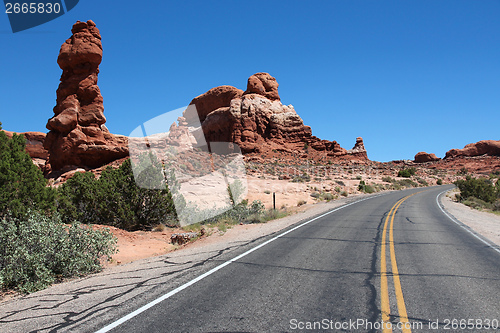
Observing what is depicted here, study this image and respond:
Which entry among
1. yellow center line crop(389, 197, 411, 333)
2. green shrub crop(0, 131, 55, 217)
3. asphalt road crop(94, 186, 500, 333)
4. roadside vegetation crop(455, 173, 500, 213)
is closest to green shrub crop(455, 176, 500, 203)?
roadside vegetation crop(455, 173, 500, 213)

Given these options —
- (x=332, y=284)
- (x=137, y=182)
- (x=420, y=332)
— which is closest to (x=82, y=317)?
(x=332, y=284)

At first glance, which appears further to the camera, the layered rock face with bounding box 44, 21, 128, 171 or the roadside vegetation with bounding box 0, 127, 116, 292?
the layered rock face with bounding box 44, 21, 128, 171

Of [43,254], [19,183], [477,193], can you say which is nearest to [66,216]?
[19,183]

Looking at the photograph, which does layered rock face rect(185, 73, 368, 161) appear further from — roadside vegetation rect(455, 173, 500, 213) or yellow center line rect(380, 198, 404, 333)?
yellow center line rect(380, 198, 404, 333)

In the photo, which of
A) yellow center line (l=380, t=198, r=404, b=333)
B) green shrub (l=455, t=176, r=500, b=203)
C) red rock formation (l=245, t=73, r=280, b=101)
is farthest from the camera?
red rock formation (l=245, t=73, r=280, b=101)

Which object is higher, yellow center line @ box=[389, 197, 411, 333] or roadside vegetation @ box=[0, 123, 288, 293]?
roadside vegetation @ box=[0, 123, 288, 293]

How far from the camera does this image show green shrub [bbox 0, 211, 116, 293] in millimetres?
6672

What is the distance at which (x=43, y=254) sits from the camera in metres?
7.12

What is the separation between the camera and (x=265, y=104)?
7338 centimetres

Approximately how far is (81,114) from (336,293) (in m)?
45.8

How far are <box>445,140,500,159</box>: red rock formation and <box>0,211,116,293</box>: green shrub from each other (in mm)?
139137

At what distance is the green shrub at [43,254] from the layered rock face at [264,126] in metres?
58.5

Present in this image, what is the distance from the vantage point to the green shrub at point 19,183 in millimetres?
9586

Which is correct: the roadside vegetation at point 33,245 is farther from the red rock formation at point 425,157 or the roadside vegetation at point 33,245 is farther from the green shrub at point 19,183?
the red rock formation at point 425,157
